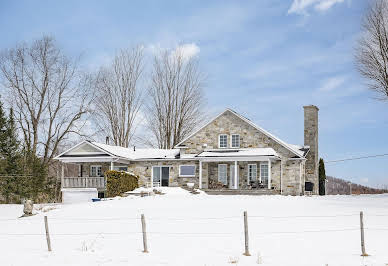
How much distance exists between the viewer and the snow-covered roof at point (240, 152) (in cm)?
3509

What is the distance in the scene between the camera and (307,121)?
40.0 meters

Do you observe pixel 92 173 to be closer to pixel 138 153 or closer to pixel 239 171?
pixel 138 153

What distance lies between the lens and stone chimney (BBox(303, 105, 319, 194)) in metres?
39.7

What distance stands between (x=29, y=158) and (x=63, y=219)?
20.2 metres

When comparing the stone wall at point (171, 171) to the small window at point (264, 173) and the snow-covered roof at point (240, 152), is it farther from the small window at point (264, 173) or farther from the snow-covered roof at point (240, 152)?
the small window at point (264, 173)

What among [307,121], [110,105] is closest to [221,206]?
[307,121]

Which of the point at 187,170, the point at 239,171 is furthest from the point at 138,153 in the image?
the point at 239,171

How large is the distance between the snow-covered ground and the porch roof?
633cm

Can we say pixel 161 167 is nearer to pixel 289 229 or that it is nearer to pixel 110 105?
pixel 110 105

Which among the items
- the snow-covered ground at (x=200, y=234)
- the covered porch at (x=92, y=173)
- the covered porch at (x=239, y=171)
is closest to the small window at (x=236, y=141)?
the covered porch at (x=239, y=171)

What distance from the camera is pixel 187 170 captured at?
38.6m

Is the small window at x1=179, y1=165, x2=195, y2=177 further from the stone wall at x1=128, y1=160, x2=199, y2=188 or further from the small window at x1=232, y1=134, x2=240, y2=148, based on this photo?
the small window at x1=232, y1=134, x2=240, y2=148

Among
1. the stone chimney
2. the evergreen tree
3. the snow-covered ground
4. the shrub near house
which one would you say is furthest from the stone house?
the snow-covered ground

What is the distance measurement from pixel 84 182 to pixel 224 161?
10581 millimetres
